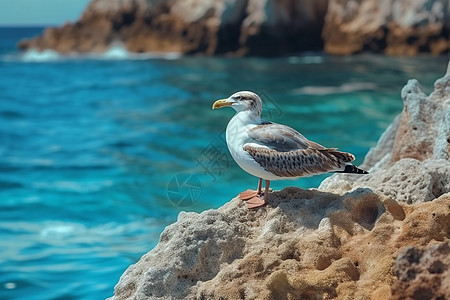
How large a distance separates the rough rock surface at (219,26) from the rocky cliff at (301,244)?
30951 millimetres

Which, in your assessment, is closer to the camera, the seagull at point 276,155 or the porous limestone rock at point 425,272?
the porous limestone rock at point 425,272

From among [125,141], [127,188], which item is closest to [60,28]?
[125,141]

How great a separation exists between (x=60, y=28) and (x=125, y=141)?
31.8 m

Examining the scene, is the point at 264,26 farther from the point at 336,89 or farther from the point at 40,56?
the point at 40,56

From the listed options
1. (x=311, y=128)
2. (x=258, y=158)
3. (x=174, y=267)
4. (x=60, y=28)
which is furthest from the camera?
(x=60, y=28)

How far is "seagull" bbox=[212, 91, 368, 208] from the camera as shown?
3.91 m

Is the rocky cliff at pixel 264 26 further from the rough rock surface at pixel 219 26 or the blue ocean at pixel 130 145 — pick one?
the blue ocean at pixel 130 145

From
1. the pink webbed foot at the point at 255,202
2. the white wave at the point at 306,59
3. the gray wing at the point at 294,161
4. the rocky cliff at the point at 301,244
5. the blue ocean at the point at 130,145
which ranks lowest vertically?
the rocky cliff at the point at 301,244

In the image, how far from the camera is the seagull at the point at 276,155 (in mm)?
3906

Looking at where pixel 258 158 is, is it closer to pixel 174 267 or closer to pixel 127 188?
→ pixel 174 267

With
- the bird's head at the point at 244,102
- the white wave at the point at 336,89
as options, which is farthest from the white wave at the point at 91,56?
the bird's head at the point at 244,102

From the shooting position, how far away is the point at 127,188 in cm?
1128

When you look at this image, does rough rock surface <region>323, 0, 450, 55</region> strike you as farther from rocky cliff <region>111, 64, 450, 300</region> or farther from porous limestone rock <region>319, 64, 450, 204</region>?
rocky cliff <region>111, 64, 450, 300</region>

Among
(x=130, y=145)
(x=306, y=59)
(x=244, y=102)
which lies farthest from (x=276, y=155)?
(x=306, y=59)
